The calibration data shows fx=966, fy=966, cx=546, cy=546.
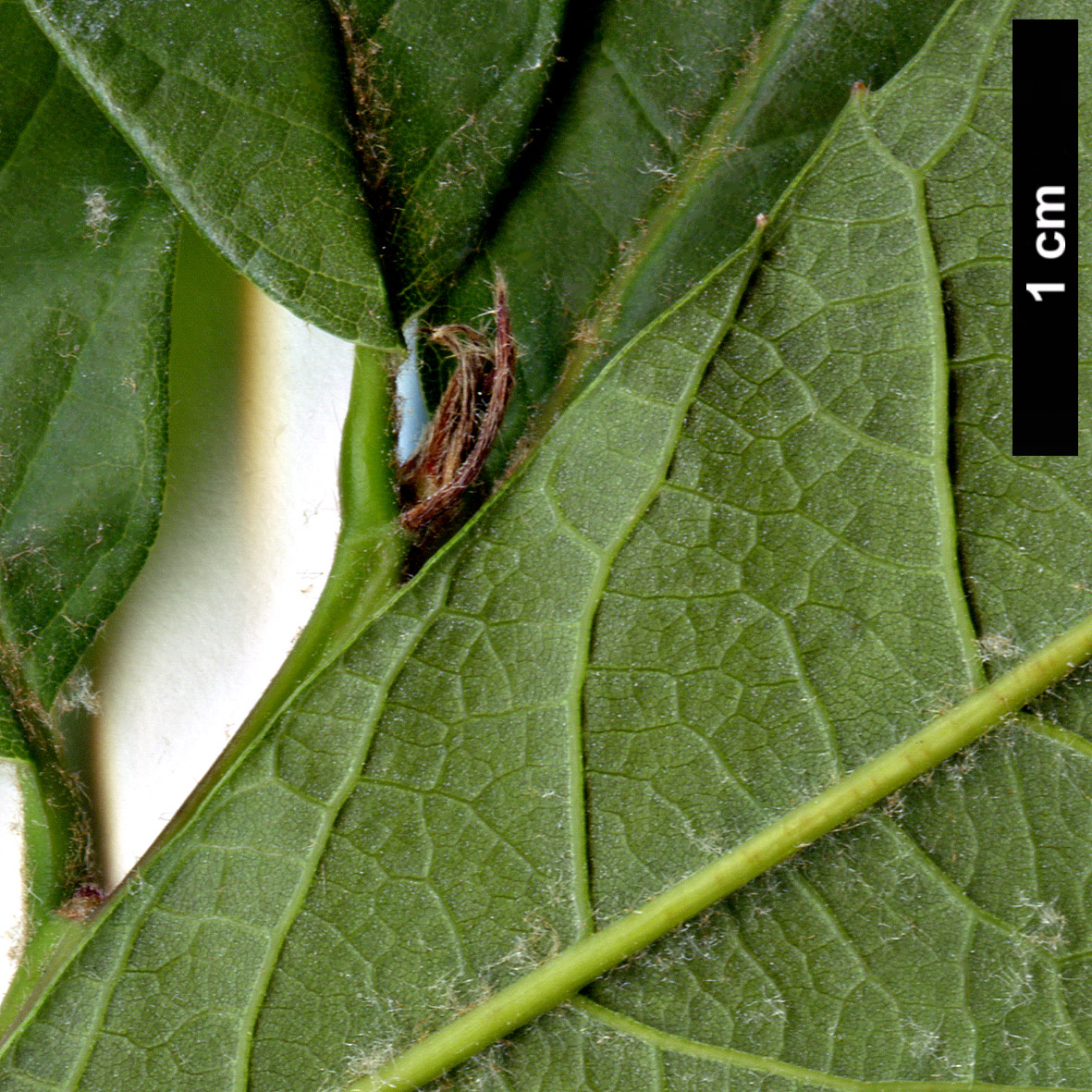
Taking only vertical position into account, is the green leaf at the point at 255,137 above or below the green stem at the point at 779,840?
above

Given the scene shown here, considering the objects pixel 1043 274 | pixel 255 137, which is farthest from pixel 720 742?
pixel 255 137

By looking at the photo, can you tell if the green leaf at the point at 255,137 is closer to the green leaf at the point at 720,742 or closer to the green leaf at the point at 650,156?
the green leaf at the point at 650,156

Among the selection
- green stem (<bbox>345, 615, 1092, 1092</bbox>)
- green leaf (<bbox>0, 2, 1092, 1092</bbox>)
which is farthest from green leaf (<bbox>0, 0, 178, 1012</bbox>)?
green stem (<bbox>345, 615, 1092, 1092</bbox>)

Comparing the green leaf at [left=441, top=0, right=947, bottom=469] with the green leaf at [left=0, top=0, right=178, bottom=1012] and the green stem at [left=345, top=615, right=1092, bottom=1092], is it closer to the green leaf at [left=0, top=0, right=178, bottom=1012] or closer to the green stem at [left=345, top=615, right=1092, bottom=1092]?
the green leaf at [left=0, top=0, right=178, bottom=1012]

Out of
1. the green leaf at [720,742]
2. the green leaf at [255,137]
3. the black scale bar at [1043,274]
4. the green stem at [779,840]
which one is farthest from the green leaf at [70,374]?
the black scale bar at [1043,274]

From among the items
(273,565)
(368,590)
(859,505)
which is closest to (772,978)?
(859,505)

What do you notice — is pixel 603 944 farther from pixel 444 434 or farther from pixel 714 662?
pixel 444 434
